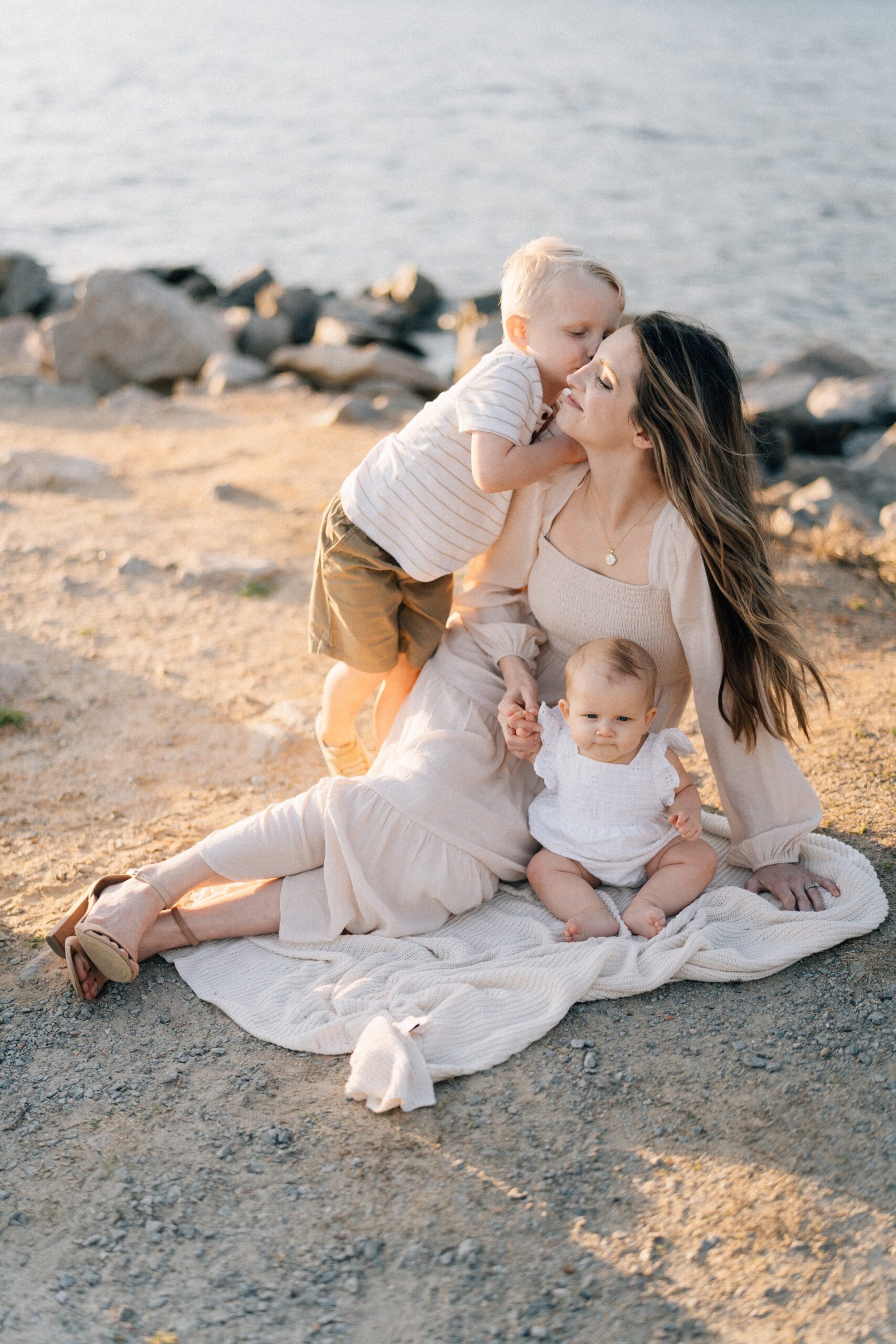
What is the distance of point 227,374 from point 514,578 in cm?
743

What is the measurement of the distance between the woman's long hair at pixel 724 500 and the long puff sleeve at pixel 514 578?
0.40 m

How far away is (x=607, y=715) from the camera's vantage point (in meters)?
3.25

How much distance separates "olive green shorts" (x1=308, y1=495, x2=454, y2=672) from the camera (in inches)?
142

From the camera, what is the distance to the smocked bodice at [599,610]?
11.0 feet

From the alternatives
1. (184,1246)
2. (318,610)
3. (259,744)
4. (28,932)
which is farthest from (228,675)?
(184,1246)

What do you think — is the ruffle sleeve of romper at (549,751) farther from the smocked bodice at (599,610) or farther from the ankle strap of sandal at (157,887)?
the ankle strap of sandal at (157,887)

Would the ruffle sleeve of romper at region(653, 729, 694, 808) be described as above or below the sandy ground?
above

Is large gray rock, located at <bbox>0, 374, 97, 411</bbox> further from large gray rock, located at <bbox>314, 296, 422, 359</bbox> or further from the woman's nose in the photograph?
the woman's nose

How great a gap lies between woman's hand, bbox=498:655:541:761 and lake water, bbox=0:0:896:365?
35.7 ft

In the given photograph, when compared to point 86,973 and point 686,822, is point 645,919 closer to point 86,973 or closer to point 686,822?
point 686,822

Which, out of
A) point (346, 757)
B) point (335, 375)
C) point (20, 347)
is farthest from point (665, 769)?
point (20, 347)

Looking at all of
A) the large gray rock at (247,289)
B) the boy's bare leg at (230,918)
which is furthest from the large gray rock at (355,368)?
the boy's bare leg at (230,918)

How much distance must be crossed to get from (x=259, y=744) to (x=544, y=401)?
→ 6.16 feet

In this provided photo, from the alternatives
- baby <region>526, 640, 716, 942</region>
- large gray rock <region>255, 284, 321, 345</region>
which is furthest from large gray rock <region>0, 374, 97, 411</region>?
baby <region>526, 640, 716, 942</region>
